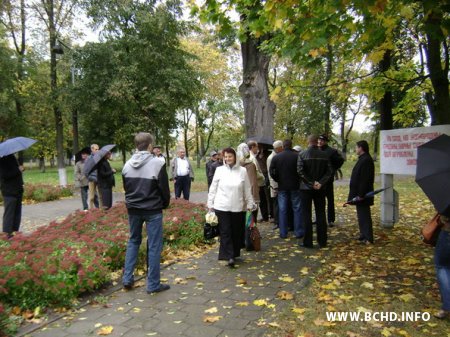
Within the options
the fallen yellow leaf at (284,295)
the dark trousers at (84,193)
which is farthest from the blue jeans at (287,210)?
the dark trousers at (84,193)

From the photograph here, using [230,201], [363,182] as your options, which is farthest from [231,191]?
[363,182]

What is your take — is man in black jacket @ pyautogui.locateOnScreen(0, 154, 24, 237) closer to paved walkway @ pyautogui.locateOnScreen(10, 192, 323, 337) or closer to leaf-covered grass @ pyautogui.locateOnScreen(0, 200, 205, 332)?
leaf-covered grass @ pyautogui.locateOnScreen(0, 200, 205, 332)

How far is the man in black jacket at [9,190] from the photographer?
283 inches

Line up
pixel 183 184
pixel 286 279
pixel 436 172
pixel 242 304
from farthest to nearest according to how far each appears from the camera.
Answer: pixel 183 184
pixel 286 279
pixel 242 304
pixel 436 172

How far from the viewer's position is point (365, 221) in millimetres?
7172

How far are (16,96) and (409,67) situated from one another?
104ft

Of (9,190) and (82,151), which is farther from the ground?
(82,151)

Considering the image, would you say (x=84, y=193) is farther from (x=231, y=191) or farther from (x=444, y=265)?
(x=444, y=265)

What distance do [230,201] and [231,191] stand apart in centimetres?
16

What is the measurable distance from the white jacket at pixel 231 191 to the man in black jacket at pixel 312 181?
1.32 m

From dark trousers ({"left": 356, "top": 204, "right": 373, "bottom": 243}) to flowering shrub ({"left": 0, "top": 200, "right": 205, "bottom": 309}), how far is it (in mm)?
3158

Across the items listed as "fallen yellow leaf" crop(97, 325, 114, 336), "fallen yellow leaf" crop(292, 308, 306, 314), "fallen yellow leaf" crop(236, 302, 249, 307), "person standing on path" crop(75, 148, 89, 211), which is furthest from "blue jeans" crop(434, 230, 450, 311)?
"person standing on path" crop(75, 148, 89, 211)

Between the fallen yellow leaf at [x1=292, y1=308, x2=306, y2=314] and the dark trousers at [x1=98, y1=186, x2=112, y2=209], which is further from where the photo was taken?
the dark trousers at [x1=98, y1=186, x2=112, y2=209]

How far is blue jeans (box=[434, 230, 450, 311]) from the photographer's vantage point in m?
3.90
